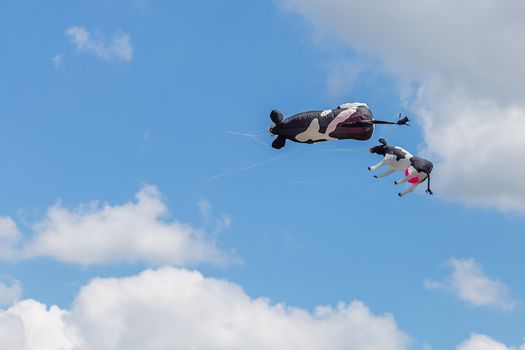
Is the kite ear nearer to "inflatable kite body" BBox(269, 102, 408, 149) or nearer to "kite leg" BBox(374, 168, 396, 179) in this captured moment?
"inflatable kite body" BBox(269, 102, 408, 149)

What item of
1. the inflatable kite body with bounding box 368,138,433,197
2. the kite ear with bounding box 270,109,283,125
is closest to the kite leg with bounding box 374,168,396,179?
the inflatable kite body with bounding box 368,138,433,197

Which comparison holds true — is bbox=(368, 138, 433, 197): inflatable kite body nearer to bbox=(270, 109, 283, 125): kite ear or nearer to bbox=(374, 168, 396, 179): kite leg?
bbox=(374, 168, 396, 179): kite leg

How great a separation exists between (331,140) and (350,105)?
306 centimetres

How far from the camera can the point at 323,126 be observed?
98750 millimetres

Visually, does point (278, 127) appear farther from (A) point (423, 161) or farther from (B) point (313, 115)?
(A) point (423, 161)

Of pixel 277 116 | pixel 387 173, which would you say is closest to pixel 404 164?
pixel 387 173

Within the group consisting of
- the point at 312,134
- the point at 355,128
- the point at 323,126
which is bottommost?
the point at 312,134

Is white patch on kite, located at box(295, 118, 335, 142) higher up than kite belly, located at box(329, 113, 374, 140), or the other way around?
kite belly, located at box(329, 113, 374, 140)

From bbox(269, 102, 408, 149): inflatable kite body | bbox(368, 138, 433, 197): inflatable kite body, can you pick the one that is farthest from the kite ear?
bbox(368, 138, 433, 197): inflatable kite body

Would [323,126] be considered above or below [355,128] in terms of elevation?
below

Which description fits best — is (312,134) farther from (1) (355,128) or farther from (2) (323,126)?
(1) (355,128)

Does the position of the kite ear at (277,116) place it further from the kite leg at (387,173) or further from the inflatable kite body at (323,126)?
the kite leg at (387,173)

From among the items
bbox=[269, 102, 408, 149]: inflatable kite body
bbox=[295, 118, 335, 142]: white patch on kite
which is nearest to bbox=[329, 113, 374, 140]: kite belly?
bbox=[269, 102, 408, 149]: inflatable kite body

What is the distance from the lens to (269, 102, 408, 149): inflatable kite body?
98750mm
